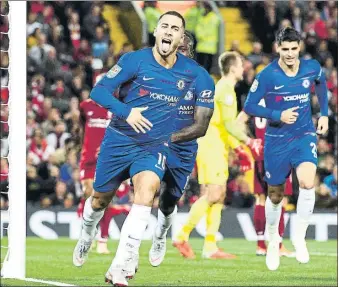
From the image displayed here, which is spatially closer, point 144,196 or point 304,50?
point 144,196

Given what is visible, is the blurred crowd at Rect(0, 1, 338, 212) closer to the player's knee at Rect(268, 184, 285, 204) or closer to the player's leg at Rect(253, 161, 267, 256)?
the player's leg at Rect(253, 161, 267, 256)

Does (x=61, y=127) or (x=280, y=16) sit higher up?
(x=280, y=16)

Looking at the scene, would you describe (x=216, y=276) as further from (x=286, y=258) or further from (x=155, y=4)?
(x=155, y=4)

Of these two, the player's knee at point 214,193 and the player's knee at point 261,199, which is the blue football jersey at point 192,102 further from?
the player's knee at point 261,199

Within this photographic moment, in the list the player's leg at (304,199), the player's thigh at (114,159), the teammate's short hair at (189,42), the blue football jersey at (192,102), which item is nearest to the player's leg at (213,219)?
the player's leg at (304,199)

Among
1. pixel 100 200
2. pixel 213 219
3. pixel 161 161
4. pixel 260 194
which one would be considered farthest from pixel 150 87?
pixel 260 194

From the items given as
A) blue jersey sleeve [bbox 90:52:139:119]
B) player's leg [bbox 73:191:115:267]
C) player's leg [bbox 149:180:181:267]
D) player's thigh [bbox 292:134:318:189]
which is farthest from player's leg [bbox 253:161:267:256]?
blue jersey sleeve [bbox 90:52:139:119]

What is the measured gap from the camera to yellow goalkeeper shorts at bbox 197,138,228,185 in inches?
566

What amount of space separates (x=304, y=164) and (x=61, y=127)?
9.44 m

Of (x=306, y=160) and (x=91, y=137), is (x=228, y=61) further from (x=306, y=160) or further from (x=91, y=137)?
(x=306, y=160)

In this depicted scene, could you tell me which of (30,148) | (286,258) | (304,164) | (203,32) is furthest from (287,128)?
(203,32)

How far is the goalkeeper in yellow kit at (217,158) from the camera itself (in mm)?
14203

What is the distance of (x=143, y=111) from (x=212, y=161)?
4795 mm

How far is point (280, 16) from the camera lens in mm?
25750
